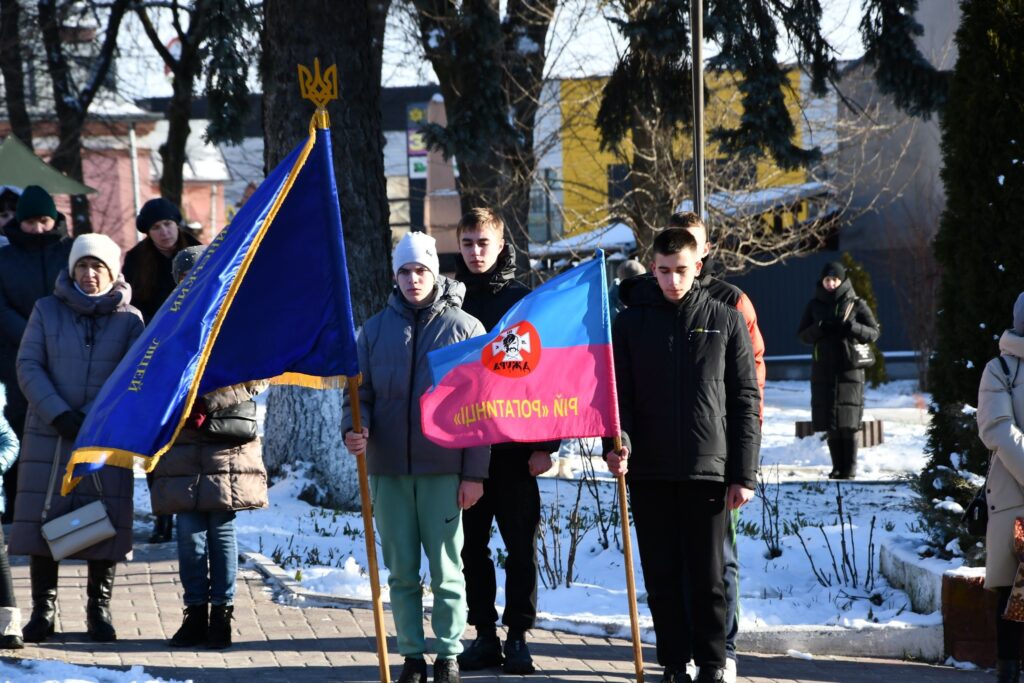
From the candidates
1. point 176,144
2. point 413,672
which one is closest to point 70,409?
point 413,672

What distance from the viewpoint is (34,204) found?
804 centimetres

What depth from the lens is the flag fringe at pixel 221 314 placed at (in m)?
4.80

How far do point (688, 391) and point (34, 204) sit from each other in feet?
14.5

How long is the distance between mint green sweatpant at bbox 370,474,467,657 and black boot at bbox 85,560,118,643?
5.55 ft

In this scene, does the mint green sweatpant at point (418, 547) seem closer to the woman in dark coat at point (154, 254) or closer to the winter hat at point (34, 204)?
the woman in dark coat at point (154, 254)

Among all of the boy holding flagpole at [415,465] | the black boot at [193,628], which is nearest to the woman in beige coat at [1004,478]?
the boy holding flagpole at [415,465]

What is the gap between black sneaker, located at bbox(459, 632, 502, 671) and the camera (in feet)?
20.2

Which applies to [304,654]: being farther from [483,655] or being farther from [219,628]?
[483,655]

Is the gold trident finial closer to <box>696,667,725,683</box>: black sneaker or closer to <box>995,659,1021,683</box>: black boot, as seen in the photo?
<box>696,667,725,683</box>: black sneaker

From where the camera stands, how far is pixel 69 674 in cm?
549

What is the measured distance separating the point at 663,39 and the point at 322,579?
759cm

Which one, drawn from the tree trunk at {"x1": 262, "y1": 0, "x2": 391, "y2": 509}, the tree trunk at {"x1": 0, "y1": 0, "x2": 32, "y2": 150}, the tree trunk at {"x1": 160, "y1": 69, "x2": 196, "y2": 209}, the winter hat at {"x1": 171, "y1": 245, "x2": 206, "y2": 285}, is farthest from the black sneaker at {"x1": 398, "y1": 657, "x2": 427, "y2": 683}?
the tree trunk at {"x1": 160, "y1": 69, "x2": 196, "y2": 209}

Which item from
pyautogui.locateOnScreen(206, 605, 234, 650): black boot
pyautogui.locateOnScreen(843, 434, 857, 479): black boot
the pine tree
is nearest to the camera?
pyautogui.locateOnScreen(206, 605, 234, 650): black boot

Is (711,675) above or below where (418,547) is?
below
